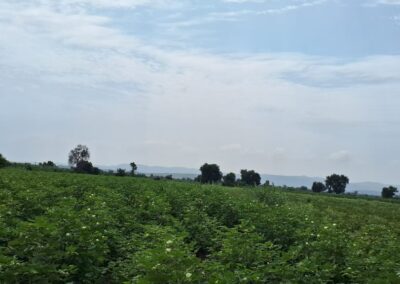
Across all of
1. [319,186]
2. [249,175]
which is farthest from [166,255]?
[319,186]

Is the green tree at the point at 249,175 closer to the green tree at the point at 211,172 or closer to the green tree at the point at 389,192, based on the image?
the green tree at the point at 211,172

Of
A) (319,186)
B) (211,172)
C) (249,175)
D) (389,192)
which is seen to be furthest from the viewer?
(319,186)

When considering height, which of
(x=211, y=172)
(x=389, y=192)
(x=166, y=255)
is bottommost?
(x=166, y=255)

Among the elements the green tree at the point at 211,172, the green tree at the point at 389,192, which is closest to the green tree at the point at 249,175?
the green tree at the point at 211,172

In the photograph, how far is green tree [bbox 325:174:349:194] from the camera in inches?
3767

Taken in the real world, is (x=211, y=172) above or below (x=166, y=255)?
above

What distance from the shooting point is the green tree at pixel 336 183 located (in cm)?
9569

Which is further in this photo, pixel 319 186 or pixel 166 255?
pixel 319 186

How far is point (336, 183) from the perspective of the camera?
96.2m

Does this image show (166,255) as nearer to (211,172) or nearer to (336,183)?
(211,172)

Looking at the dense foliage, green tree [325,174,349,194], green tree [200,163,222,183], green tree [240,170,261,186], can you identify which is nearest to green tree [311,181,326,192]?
green tree [325,174,349,194]

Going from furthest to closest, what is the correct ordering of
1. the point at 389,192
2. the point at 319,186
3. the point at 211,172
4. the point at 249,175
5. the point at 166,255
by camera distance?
the point at 319,186 < the point at 249,175 < the point at 211,172 < the point at 389,192 < the point at 166,255

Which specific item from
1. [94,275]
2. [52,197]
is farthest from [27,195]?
[94,275]

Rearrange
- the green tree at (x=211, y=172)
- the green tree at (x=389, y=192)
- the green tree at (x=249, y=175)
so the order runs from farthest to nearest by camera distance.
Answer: the green tree at (x=249, y=175), the green tree at (x=211, y=172), the green tree at (x=389, y=192)
